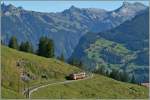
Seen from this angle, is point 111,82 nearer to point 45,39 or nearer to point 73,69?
point 73,69

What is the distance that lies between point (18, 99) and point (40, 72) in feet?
249

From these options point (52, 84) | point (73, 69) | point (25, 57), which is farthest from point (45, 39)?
point (52, 84)

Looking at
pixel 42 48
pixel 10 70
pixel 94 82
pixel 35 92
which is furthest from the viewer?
pixel 42 48

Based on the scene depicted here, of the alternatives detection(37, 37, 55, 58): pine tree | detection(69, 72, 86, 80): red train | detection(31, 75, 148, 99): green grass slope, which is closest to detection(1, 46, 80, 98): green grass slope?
detection(69, 72, 86, 80): red train

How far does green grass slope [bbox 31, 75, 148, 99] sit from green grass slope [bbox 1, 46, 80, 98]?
714 centimetres

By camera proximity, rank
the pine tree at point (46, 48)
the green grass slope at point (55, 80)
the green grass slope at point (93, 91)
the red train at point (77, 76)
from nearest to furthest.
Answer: the green grass slope at point (55, 80)
the green grass slope at point (93, 91)
the red train at point (77, 76)
the pine tree at point (46, 48)

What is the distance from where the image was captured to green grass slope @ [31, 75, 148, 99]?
11519 cm

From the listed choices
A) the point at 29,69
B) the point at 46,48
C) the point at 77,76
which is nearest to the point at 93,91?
the point at 77,76

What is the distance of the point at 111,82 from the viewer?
6156 inches

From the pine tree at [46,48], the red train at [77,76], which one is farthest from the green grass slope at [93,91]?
the pine tree at [46,48]

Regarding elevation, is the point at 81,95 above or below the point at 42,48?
below

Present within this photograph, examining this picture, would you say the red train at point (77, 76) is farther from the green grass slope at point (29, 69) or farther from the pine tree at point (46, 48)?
the pine tree at point (46, 48)

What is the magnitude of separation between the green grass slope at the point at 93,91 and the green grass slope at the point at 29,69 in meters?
7.14

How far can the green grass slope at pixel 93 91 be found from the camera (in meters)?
115
